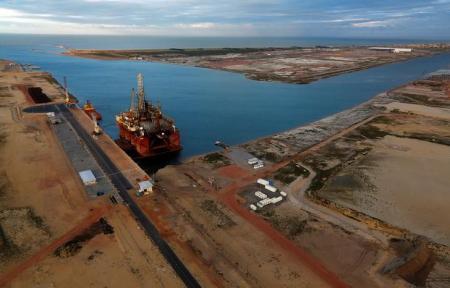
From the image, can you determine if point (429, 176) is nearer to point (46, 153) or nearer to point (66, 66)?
point (46, 153)

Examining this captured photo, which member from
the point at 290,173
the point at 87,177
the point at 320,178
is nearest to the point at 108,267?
the point at 87,177

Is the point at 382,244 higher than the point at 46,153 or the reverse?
the reverse

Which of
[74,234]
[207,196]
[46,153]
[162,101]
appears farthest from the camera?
[162,101]

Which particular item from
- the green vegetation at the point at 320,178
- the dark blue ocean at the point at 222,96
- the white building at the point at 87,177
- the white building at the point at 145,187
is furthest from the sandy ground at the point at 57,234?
the green vegetation at the point at 320,178

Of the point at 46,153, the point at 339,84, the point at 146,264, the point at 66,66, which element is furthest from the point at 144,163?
the point at 66,66

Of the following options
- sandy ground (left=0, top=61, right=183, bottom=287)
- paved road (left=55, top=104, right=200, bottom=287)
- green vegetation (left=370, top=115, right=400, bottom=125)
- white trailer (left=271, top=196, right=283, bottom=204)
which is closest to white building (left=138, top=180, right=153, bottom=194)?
paved road (left=55, top=104, right=200, bottom=287)

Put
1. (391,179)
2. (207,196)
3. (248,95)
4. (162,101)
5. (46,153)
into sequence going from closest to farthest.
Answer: (207,196)
(391,179)
(46,153)
(162,101)
(248,95)

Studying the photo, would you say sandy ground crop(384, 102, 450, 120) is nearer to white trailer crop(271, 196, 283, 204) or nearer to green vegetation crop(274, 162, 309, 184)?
green vegetation crop(274, 162, 309, 184)
